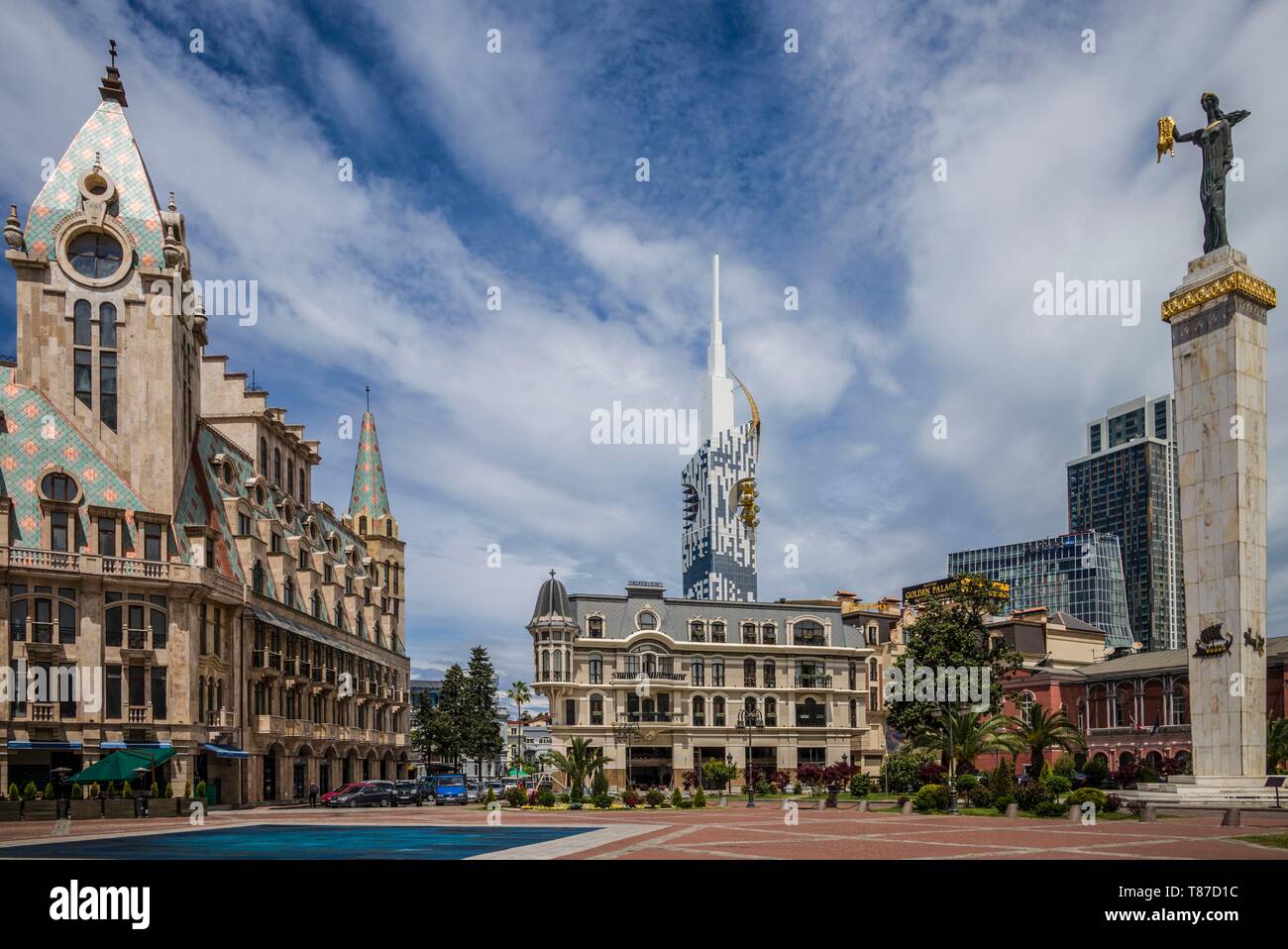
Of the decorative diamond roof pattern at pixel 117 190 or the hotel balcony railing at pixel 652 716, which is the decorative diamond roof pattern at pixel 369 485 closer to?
the hotel balcony railing at pixel 652 716

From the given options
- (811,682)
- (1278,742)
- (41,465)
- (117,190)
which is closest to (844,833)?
(1278,742)

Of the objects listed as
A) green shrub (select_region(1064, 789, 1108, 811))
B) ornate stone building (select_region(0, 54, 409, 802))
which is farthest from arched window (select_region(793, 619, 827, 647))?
green shrub (select_region(1064, 789, 1108, 811))

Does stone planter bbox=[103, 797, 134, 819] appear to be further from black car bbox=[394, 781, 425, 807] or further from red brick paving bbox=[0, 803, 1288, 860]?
black car bbox=[394, 781, 425, 807]

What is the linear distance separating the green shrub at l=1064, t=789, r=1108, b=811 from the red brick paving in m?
1.72

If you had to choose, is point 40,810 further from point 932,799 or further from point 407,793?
point 932,799

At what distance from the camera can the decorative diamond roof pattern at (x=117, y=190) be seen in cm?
5503

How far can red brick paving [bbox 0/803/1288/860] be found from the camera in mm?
24203

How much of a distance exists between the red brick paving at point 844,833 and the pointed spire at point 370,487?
46.2 metres

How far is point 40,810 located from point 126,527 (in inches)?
542

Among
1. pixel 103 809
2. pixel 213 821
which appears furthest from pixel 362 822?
pixel 103 809

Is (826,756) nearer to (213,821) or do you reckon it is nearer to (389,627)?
(389,627)
